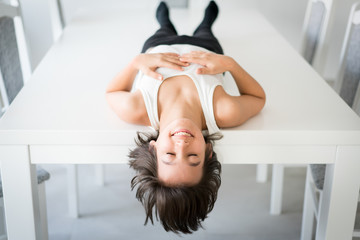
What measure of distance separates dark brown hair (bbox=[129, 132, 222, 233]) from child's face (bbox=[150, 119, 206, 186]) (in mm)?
22

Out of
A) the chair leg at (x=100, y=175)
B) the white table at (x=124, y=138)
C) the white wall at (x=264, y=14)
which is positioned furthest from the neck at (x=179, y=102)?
the white wall at (x=264, y=14)

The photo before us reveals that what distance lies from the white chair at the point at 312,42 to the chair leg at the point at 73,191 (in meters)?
0.91

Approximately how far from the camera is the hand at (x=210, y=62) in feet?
4.59

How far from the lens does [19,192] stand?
1.28 metres

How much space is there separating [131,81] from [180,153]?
373mm

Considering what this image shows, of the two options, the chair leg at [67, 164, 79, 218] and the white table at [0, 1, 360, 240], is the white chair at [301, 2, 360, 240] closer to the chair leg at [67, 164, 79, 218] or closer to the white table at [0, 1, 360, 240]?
the white table at [0, 1, 360, 240]

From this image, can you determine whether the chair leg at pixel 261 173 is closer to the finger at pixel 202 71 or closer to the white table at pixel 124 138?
the white table at pixel 124 138

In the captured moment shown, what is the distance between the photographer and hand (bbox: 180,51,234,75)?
1.40 metres

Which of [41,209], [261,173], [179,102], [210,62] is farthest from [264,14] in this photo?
[41,209]

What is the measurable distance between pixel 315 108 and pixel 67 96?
0.78 meters

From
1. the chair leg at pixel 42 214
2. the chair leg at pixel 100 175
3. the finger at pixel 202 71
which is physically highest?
the finger at pixel 202 71

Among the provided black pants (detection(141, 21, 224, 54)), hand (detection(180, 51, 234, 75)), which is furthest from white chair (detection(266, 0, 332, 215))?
hand (detection(180, 51, 234, 75))

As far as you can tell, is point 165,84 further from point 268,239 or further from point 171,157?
point 268,239

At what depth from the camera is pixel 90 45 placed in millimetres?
2062
